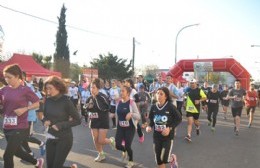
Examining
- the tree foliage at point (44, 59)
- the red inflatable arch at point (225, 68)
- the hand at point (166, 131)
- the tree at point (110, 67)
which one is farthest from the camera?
the tree foliage at point (44, 59)

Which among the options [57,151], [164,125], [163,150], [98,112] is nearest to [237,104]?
[98,112]

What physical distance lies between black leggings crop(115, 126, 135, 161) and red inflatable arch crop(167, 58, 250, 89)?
20196 millimetres

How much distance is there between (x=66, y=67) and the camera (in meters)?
49.8

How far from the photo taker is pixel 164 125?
6.12m

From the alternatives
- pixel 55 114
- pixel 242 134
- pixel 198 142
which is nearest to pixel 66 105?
pixel 55 114

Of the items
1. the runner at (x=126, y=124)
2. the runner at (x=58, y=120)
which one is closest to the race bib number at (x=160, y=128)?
the runner at (x=126, y=124)

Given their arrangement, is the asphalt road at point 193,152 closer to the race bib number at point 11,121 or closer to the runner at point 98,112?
the runner at point 98,112

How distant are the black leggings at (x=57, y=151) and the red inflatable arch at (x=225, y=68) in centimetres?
2267

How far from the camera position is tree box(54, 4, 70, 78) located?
4934cm

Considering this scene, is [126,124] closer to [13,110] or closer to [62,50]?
[13,110]

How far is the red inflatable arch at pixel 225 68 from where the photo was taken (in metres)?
25.8

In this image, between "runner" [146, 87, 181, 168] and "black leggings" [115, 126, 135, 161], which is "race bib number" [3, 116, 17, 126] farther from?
"black leggings" [115, 126, 135, 161]

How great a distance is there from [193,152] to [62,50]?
43.1 metres

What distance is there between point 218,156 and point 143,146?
2.10 m
